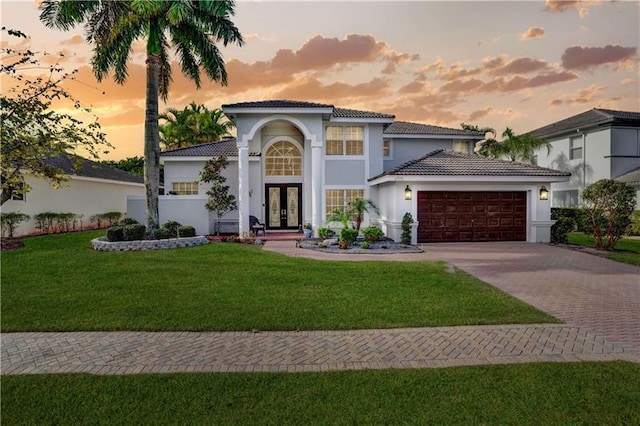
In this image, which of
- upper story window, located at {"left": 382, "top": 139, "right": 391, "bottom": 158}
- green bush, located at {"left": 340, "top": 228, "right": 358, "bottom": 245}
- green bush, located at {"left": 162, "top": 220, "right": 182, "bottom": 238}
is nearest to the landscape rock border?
green bush, located at {"left": 162, "top": 220, "right": 182, "bottom": 238}

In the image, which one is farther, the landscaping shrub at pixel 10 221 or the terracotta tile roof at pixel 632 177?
the terracotta tile roof at pixel 632 177

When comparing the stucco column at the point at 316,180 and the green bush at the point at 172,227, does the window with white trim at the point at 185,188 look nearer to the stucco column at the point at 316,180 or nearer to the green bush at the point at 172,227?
the green bush at the point at 172,227

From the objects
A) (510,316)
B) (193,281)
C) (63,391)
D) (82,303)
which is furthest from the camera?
(193,281)

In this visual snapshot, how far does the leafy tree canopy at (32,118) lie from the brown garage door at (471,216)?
13873 millimetres

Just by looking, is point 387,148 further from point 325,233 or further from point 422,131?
point 325,233

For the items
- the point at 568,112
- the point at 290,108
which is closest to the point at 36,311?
the point at 290,108

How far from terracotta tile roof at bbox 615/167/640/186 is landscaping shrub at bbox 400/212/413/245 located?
16.0 meters

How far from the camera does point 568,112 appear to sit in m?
32.4

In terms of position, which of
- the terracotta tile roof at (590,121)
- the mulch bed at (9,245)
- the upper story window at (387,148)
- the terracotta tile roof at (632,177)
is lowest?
the mulch bed at (9,245)

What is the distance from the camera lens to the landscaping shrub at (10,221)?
720 inches

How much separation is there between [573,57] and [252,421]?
69.7 feet

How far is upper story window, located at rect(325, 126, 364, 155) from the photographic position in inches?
804

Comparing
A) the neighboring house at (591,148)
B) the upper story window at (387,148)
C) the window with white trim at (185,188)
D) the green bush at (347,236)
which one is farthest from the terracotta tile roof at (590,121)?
the window with white trim at (185,188)

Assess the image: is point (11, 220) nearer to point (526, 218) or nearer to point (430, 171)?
point (430, 171)
